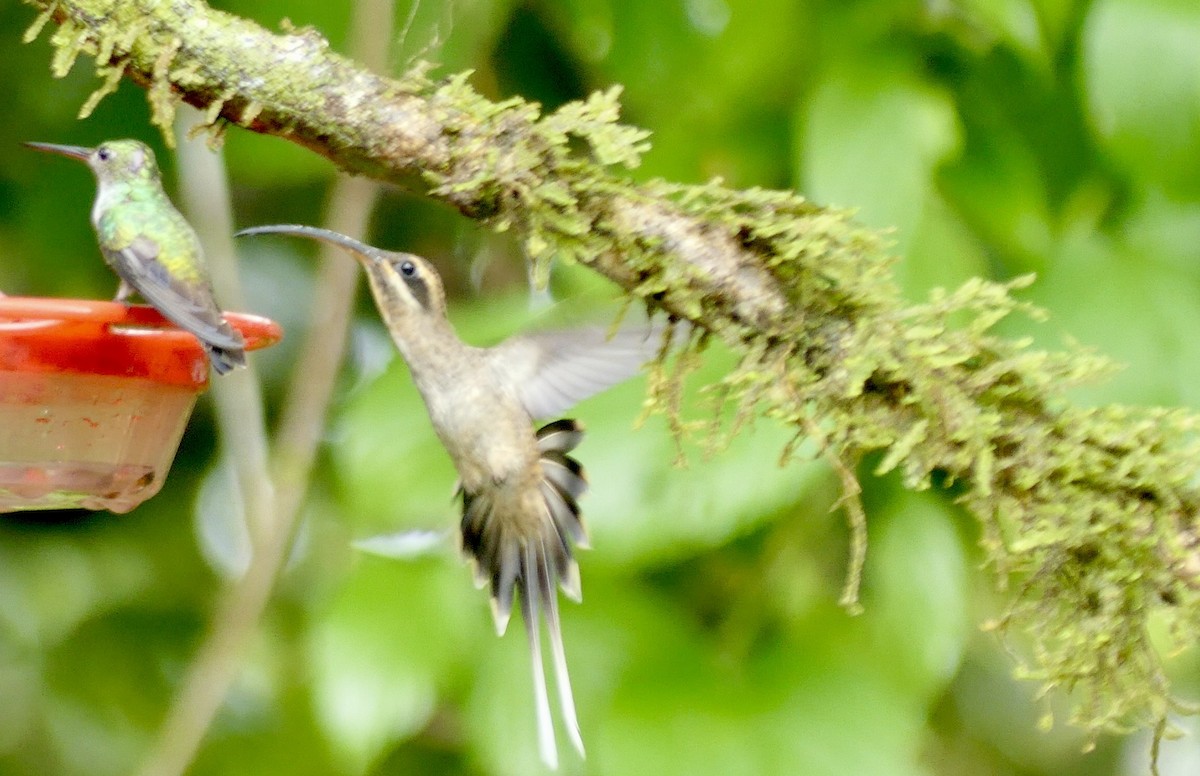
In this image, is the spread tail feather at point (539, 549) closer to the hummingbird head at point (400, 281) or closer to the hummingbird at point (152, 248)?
the hummingbird head at point (400, 281)

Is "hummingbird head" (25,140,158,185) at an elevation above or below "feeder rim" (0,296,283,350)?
above

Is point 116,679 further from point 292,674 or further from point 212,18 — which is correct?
point 212,18

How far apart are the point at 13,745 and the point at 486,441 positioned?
2.45 metres

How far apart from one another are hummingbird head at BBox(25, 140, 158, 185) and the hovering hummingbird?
5.4 inches

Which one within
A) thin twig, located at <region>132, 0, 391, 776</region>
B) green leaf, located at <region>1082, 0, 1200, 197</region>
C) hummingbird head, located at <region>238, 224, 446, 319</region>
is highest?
green leaf, located at <region>1082, 0, 1200, 197</region>

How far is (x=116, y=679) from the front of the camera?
10.1ft

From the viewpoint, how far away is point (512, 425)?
158 centimetres

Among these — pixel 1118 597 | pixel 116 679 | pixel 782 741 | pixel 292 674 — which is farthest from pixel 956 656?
pixel 116 679

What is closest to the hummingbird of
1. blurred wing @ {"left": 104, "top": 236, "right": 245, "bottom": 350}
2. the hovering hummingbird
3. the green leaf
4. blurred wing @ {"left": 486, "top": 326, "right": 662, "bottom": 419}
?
blurred wing @ {"left": 104, "top": 236, "right": 245, "bottom": 350}

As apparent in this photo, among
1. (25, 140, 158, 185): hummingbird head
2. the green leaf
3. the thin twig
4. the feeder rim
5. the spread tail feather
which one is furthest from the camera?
the thin twig

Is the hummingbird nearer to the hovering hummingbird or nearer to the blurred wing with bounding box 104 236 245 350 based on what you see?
the blurred wing with bounding box 104 236 245 350

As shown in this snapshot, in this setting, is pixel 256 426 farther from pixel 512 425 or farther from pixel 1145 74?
pixel 1145 74

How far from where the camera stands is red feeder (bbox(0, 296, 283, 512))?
1115mm

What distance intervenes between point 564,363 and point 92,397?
56cm
